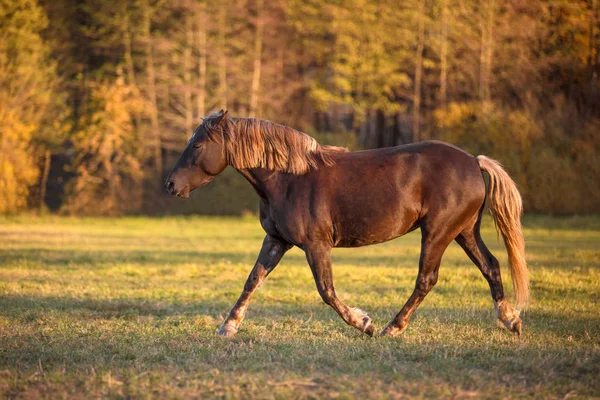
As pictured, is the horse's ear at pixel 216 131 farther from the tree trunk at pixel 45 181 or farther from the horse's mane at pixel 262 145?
the tree trunk at pixel 45 181

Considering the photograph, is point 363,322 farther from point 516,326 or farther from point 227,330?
point 516,326

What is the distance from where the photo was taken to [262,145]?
7680 millimetres

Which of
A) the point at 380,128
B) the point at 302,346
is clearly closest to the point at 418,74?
the point at 380,128

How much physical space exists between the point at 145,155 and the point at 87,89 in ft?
21.1

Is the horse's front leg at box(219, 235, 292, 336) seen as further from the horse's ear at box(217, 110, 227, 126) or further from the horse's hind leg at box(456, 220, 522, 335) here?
the horse's hind leg at box(456, 220, 522, 335)

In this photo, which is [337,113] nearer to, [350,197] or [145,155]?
[145,155]

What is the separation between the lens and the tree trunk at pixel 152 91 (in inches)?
1517

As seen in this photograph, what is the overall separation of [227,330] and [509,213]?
3.07 meters

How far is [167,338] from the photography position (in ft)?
24.0

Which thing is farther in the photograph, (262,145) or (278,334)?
(262,145)

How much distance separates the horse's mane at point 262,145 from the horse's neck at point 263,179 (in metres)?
0.05

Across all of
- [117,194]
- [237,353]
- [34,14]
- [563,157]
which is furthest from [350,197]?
[34,14]

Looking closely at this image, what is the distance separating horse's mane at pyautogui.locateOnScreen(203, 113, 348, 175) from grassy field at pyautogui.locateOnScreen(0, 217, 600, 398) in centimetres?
169

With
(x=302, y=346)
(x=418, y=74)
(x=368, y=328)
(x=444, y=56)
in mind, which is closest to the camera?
(x=302, y=346)
